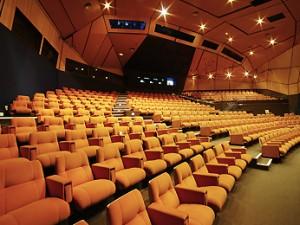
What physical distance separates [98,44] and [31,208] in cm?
614

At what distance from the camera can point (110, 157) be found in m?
1.93

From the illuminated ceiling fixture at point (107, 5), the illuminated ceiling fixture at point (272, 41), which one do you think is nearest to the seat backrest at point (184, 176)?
the illuminated ceiling fixture at point (107, 5)

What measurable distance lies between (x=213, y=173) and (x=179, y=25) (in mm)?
5594

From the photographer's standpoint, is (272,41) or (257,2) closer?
(257,2)

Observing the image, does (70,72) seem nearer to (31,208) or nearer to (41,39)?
(41,39)

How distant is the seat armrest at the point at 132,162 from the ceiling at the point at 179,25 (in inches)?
161

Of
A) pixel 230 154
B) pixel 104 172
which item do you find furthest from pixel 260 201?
pixel 104 172

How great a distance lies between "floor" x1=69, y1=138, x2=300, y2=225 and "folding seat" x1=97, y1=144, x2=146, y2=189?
0.52ft

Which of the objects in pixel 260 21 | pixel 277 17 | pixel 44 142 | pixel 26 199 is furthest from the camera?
pixel 260 21

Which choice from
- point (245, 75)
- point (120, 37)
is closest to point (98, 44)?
point (120, 37)

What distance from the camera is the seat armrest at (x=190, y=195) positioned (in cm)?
142

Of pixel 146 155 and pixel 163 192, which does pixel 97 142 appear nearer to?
pixel 146 155

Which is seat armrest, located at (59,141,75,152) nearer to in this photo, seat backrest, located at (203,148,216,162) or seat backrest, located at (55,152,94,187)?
seat backrest, located at (55,152,94,187)

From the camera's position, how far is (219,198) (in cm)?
151
